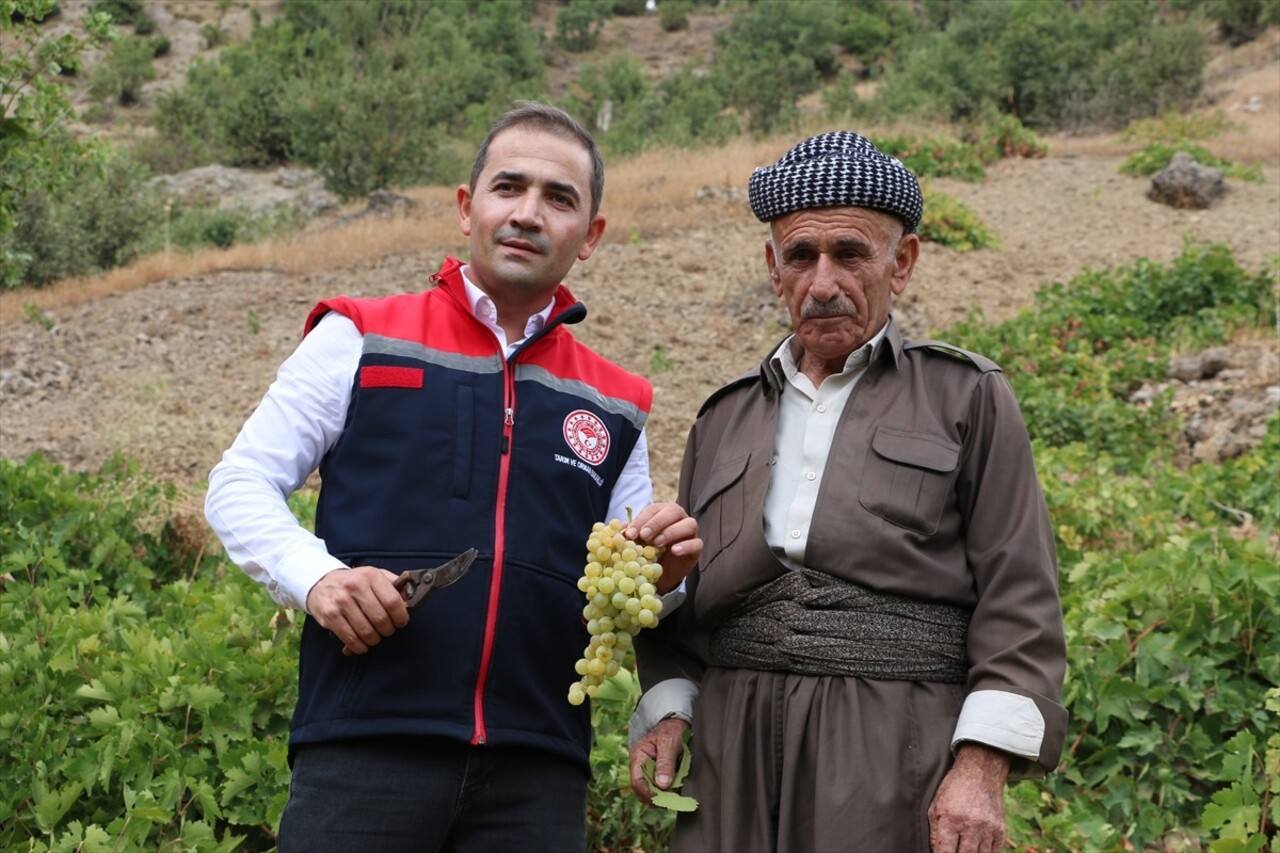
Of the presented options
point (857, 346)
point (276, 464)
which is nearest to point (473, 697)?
point (276, 464)

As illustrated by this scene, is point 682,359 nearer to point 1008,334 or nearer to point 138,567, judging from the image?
point 1008,334

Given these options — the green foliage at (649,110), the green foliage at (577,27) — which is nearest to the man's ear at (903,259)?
the green foliage at (649,110)

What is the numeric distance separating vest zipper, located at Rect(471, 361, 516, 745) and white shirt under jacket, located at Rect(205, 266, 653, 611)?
16 centimetres

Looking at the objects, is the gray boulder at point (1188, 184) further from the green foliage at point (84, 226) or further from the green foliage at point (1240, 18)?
the green foliage at point (1240, 18)

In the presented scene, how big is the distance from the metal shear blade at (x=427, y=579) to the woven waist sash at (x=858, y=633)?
1.88 feet

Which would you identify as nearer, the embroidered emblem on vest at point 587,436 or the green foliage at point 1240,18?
the embroidered emblem on vest at point 587,436

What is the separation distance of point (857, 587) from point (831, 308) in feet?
1.69

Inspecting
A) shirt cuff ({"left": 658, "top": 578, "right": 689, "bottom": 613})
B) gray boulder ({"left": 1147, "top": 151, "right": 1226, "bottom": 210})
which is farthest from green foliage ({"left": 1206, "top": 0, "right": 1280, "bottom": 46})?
shirt cuff ({"left": 658, "top": 578, "right": 689, "bottom": 613})

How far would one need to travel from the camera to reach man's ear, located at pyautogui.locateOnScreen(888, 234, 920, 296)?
2.11 metres

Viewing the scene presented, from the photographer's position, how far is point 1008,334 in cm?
852

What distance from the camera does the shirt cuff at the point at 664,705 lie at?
208cm

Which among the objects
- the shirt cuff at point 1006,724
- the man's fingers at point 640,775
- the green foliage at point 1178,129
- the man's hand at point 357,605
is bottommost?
the man's fingers at point 640,775

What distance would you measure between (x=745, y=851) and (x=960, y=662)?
1.61 ft

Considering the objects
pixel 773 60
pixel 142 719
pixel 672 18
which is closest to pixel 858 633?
pixel 142 719
